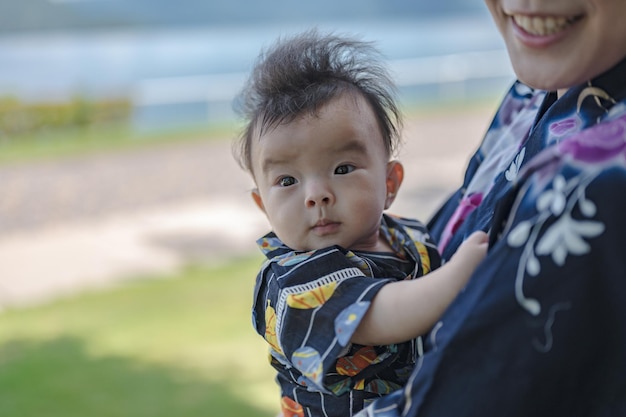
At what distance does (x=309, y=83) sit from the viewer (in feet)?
5.08

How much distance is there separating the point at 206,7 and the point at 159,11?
1.65m

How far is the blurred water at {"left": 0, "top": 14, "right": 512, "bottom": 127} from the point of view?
14.6 metres

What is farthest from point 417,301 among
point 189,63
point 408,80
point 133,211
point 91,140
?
point 189,63

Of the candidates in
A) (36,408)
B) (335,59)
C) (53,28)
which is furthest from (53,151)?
(53,28)

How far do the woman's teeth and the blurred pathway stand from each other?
195 inches

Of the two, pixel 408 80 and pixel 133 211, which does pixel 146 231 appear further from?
pixel 408 80

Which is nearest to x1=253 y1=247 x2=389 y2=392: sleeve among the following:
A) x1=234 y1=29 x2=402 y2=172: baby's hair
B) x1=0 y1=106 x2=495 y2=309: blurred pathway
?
x1=234 y1=29 x2=402 y2=172: baby's hair

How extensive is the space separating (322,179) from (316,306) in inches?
9.8

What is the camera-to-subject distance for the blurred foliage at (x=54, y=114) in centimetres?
1211

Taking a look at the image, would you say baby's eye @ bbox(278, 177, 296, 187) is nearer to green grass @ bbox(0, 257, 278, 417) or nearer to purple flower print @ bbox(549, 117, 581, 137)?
purple flower print @ bbox(549, 117, 581, 137)

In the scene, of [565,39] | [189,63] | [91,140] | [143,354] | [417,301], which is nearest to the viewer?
[565,39]

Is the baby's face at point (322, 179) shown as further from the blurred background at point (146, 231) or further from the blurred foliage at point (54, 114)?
the blurred foliage at point (54, 114)

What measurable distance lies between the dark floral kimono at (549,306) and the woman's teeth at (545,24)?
102 mm

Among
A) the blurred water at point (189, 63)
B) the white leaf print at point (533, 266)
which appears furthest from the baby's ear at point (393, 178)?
the blurred water at point (189, 63)
